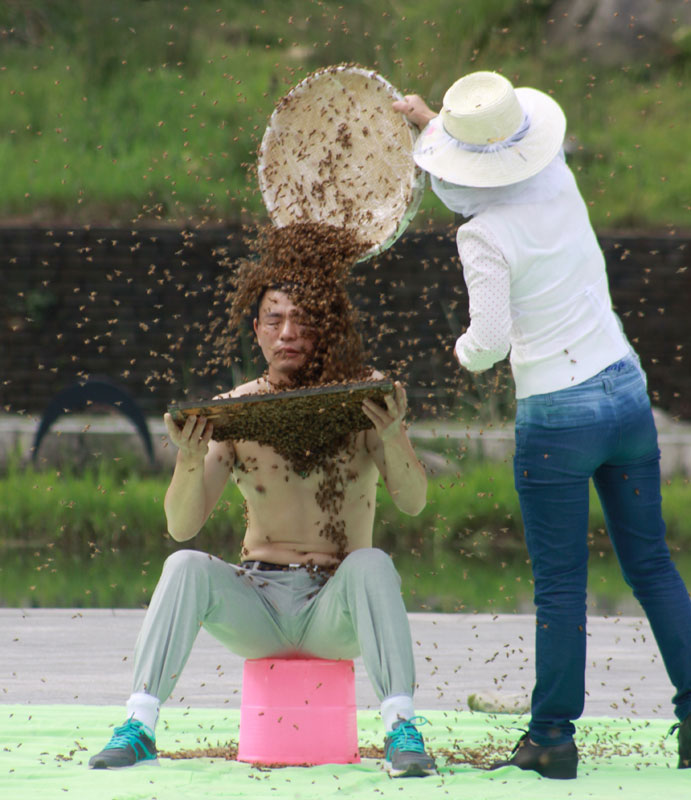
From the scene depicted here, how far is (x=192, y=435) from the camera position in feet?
11.7

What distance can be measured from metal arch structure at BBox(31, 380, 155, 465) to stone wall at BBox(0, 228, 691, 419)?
1.45m

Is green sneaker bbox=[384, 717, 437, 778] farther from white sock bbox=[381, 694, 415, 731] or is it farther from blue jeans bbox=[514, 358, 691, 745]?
blue jeans bbox=[514, 358, 691, 745]

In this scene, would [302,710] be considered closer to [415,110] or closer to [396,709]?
[396,709]

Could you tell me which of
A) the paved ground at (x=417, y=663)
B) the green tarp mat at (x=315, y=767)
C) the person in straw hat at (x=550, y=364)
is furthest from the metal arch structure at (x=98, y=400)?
the person in straw hat at (x=550, y=364)

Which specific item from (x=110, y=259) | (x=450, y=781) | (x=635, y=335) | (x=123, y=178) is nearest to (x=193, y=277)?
(x=110, y=259)

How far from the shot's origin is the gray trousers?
350cm

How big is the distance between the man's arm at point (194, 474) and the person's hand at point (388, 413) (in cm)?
40

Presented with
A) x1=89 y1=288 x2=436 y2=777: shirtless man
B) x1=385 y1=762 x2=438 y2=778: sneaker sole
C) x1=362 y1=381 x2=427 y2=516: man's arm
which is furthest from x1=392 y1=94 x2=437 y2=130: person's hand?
x1=385 y1=762 x2=438 y2=778: sneaker sole

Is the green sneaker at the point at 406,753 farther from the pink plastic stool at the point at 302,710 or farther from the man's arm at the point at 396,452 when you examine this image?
the man's arm at the point at 396,452

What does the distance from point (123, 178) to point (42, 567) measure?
626 cm

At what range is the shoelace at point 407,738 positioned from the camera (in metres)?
3.47

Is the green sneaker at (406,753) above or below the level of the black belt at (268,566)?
below

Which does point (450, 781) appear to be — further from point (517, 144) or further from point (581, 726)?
point (517, 144)

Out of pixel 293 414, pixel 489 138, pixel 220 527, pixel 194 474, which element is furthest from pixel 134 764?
pixel 220 527
